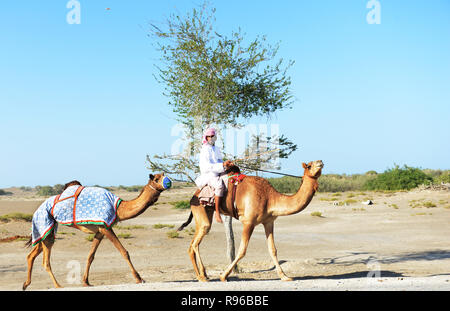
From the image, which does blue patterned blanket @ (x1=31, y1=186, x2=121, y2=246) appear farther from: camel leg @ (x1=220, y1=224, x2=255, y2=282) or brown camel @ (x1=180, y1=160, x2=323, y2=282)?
camel leg @ (x1=220, y1=224, x2=255, y2=282)

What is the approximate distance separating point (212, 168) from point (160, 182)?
118 centimetres

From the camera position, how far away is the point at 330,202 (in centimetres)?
3969

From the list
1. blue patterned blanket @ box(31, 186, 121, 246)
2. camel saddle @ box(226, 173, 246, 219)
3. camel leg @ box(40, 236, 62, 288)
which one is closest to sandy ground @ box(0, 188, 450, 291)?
camel leg @ box(40, 236, 62, 288)

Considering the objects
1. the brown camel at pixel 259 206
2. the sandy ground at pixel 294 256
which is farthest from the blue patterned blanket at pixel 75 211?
the brown camel at pixel 259 206

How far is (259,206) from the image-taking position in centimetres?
1003

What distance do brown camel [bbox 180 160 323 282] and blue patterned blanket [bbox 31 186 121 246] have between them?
5.97ft

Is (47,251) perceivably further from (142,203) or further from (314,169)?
(314,169)

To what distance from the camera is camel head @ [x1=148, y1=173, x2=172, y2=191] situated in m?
9.66

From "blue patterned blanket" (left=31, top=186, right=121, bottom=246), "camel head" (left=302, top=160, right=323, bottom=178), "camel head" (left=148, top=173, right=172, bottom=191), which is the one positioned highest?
"camel head" (left=302, top=160, right=323, bottom=178)

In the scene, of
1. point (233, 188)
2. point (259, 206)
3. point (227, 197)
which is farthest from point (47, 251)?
→ point (259, 206)

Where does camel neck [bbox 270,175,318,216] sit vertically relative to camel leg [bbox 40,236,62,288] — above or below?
above
